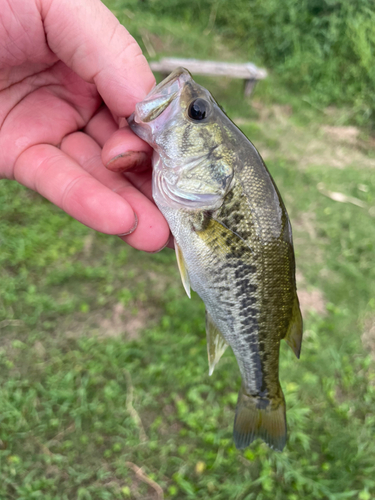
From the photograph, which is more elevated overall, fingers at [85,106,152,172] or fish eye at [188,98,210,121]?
fish eye at [188,98,210,121]

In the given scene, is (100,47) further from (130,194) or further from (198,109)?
(130,194)

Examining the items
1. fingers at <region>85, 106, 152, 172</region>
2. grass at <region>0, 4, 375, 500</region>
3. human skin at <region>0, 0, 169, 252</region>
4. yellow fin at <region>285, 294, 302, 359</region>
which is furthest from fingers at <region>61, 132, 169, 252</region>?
grass at <region>0, 4, 375, 500</region>

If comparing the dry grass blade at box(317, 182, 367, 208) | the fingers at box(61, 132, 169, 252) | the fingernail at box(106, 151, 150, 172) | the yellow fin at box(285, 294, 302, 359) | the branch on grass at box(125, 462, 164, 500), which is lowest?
the branch on grass at box(125, 462, 164, 500)

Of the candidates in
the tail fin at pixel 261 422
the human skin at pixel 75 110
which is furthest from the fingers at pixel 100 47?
the tail fin at pixel 261 422

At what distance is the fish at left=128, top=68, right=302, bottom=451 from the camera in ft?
5.73

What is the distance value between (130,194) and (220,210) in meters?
0.57

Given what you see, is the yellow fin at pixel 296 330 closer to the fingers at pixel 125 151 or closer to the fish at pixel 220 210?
the fish at pixel 220 210

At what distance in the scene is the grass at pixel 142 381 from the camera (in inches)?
106

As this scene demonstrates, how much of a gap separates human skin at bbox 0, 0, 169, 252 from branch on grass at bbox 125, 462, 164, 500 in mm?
1853

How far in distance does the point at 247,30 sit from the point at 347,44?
2159mm

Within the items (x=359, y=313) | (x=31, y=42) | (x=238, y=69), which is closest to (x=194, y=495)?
(x=359, y=313)

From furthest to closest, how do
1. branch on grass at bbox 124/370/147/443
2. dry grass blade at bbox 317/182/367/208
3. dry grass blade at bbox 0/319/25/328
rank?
dry grass blade at bbox 317/182/367/208 → dry grass blade at bbox 0/319/25/328 → branch on grass at bbox 124/370/147/443

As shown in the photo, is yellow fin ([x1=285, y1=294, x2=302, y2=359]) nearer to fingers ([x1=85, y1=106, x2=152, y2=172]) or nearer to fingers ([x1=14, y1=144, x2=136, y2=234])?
fingers ([x1=14, y1=144, x2=136, y2=234])

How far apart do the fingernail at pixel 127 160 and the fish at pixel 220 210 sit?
0.08m
